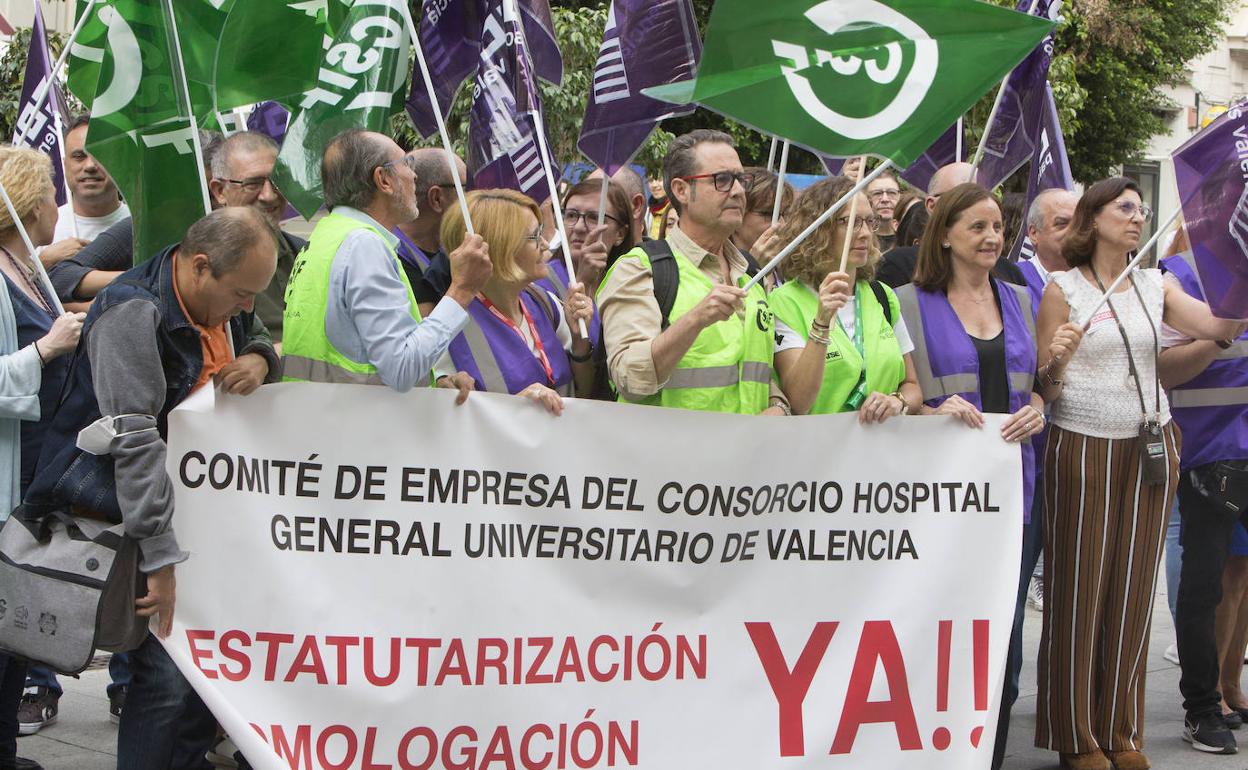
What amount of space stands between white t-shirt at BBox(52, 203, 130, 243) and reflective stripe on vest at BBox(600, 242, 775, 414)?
264 centimetres


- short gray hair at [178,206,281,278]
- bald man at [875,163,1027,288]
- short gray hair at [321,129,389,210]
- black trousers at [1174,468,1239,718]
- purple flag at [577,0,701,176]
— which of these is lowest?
black trousers at [1174,468,1239,718]

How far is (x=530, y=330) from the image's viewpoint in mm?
4711

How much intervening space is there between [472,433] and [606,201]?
210 centimetres

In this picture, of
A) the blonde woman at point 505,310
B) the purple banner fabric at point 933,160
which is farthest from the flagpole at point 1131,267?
the purple banner fabric at point 933,160

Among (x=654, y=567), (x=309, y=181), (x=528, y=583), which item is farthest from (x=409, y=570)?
(x=309, y=181)

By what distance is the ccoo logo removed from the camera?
448 centimetres

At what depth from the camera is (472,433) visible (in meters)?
4.30

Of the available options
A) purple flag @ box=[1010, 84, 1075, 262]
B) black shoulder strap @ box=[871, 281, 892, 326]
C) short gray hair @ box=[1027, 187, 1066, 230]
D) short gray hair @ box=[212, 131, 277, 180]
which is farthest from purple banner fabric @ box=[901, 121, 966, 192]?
short gray hair @ box=[212, 131, 277, 180]

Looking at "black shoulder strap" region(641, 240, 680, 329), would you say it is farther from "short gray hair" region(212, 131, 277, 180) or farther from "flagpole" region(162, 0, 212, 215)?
"short gray hair" region(212, 131, 277, 180)

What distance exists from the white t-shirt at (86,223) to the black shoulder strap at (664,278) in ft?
8.50

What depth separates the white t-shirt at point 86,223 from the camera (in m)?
6.30

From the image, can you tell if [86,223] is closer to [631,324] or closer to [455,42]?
[455,42]

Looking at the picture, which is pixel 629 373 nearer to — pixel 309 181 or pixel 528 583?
pixel 528 583

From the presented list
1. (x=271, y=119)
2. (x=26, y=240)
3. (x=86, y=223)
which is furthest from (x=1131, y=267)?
(x=86, y=223)
